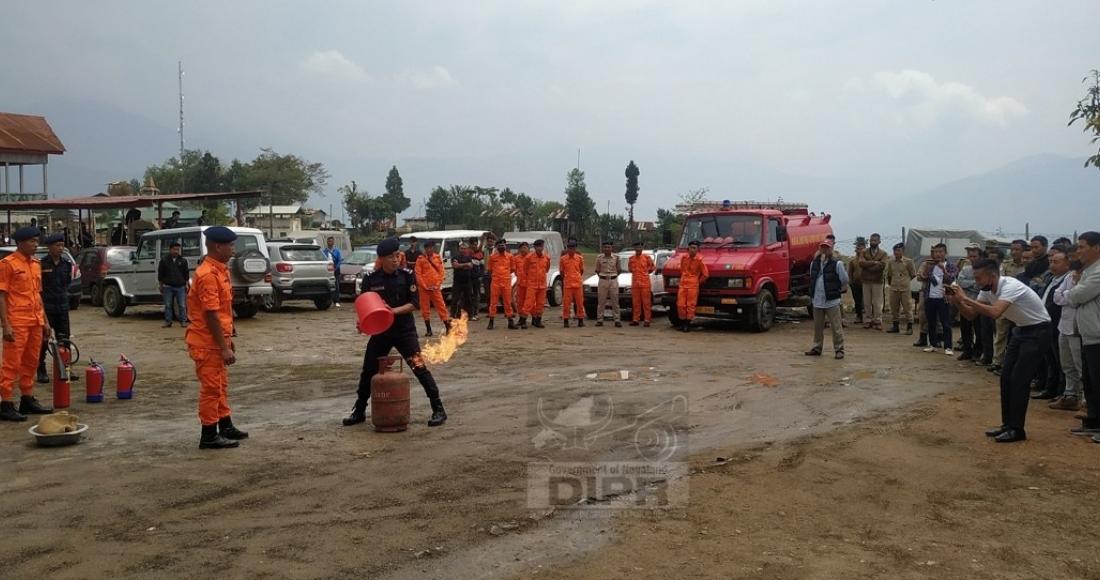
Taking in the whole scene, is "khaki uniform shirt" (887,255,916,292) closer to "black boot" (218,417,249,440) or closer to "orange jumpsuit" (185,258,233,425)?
"black boot" (218,417,249,440)

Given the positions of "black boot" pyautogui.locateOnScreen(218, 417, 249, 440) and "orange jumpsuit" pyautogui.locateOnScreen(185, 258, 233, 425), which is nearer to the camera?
"orange jumpsuit" pyautogui.locateOnScreen(185, 258, 233, 425)

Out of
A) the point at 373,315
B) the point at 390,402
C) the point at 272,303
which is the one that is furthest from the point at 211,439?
the point at 272,303

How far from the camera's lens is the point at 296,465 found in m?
6.46

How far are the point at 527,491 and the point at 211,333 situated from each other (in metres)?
3.00

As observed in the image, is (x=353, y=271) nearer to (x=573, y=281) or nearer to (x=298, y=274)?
(x=298, y=274)

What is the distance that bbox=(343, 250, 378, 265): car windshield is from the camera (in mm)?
22312

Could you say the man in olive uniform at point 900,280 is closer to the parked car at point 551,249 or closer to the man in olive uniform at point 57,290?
the parked car at point 551,249

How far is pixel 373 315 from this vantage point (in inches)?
281

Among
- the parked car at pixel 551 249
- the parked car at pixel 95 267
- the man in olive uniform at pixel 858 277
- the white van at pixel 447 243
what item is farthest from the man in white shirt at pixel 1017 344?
the parked car at pixel 95 267

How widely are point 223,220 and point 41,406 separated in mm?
50047

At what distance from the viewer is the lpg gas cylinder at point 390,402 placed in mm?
7488

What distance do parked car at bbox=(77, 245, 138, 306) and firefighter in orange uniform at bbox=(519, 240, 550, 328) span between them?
9.39m

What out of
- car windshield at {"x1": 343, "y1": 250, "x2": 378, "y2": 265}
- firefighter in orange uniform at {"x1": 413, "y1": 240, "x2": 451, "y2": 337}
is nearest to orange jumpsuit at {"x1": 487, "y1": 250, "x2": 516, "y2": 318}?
firefighter in orange uniform at {"x1": 413, "y1": 240, "x2": 451, "y2": 337}

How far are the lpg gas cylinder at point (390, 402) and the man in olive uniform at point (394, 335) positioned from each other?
0.26 metres
